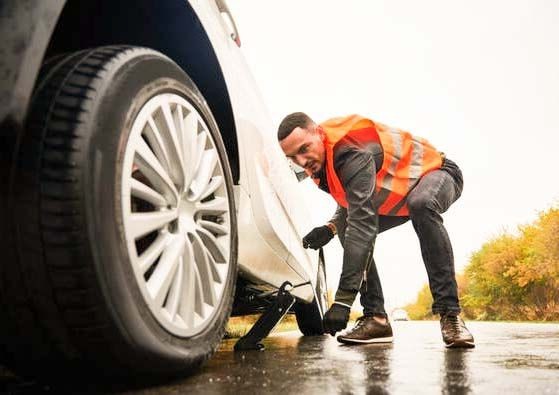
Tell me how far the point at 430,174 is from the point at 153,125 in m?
1.91

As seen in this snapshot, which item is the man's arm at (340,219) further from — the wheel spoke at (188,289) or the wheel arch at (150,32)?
the wheel spoke at (188,289)

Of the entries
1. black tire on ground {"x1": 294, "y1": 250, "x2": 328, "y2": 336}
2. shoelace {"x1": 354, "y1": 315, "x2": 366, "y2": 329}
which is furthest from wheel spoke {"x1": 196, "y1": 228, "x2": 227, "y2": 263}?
black tire on ground {"x1": 294, "y1": 250, "x2": 328, "y2": 336}

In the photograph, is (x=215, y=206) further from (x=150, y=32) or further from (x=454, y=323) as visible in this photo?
(x=454, y=323)

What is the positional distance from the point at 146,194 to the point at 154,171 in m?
0.08

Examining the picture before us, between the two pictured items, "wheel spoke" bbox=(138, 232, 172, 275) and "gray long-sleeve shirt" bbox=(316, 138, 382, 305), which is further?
"gray long-sleeve shirt" bbox=(316, 138, 382, 305)

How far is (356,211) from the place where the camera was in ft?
9.46

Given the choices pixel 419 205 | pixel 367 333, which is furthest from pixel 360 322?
pixel 419 205

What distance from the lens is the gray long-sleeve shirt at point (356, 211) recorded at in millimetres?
2795

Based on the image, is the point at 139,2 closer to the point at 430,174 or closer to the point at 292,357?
the point at 292,357

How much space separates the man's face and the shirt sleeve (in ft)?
0.39

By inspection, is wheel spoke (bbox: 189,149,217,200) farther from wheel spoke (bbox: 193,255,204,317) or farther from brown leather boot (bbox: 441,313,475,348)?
brown leather boot (bbox: 441,313,475,348)

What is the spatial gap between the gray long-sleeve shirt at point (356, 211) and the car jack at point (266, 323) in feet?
1.02

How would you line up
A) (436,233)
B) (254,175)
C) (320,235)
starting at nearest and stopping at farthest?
(254,175), (436,233), (320,235)

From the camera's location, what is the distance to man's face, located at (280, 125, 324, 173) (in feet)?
10.00
